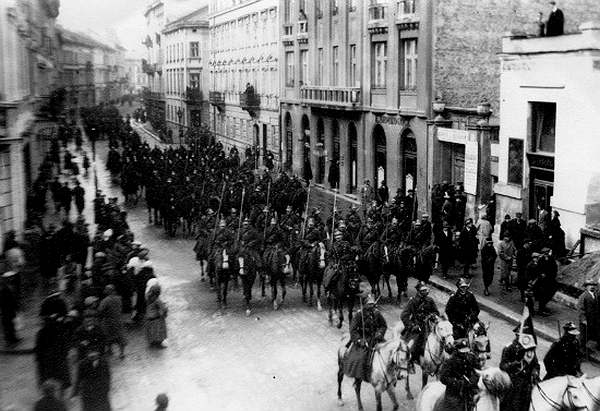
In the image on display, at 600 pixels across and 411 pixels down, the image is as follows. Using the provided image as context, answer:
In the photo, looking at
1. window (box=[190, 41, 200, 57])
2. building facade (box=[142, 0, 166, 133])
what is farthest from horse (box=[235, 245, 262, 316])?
building facade (box=[142, 0, 166, 133])

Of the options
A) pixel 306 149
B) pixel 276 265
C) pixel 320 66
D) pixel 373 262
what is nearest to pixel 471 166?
pixel 373 262

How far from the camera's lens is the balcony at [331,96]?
34.4 m

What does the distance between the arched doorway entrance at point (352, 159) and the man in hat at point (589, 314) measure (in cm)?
2219

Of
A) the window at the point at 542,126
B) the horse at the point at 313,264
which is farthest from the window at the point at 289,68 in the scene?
the horse at the point at 313,264

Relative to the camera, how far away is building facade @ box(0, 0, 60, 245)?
78.1 feet

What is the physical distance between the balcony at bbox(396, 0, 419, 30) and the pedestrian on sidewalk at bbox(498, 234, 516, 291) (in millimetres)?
13774

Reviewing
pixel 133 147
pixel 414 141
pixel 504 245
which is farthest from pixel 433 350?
pixel 133 147

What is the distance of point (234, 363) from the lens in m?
13.7

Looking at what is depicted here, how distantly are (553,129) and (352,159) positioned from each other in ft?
49.2

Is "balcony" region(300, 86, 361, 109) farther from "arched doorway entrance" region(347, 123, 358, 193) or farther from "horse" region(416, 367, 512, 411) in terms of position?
"horse" region(416, 367, 512, 411)

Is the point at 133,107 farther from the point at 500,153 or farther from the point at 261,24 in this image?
the point at 500,153

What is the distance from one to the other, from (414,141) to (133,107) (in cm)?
9328

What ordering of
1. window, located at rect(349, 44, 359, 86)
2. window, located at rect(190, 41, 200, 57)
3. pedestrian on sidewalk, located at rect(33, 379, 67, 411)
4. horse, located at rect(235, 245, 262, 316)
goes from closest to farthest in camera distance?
pedestrian on sidewalk, located at rect(33, 379, 67, 411), horse, located at rect(235, 245, 262, 316), window, located at rect(349, 44, 359, 86), window, located at rect(190, 41, 200, 57)

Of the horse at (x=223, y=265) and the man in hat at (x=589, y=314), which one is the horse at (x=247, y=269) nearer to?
the horse at (x=223, y=265)
